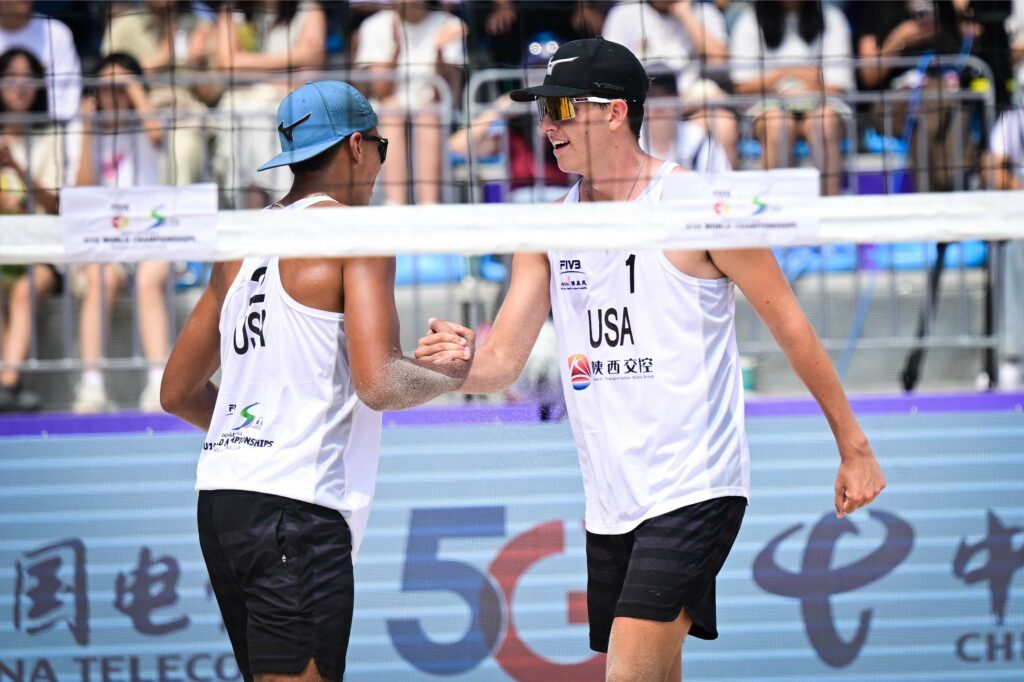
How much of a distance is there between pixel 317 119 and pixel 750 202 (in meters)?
1.23

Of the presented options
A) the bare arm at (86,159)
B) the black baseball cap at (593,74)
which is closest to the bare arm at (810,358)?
the black baseball cap at (593,74)

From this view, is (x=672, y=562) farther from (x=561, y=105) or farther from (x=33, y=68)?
(x=33, y=68)

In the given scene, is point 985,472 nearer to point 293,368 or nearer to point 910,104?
point 910,104

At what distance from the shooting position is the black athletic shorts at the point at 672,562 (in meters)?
3.30

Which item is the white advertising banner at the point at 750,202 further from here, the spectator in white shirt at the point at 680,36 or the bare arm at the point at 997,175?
the spectator in white shirt at the point at 680,36

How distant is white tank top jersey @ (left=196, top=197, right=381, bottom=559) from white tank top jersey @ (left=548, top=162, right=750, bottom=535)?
68cm

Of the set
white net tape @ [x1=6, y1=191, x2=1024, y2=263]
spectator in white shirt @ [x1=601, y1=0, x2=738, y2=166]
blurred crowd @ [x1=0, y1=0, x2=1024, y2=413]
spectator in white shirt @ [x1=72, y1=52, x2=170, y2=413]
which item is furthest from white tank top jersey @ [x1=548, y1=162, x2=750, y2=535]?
spectator in white shirt @ [x1=601, y1=0, x2=738, y2=166]

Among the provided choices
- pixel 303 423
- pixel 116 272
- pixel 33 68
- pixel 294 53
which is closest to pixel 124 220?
pixel 303 423

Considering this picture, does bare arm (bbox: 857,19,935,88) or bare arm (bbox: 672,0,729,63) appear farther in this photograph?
bare arm (bbox: 857,19,935,88)

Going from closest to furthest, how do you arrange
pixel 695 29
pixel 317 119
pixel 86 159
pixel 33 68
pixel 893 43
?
pixel 317 119 < pixel 86 159 < pixel 33 68 < pixel 695 29 < pixel 893 43

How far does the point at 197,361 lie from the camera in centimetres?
354

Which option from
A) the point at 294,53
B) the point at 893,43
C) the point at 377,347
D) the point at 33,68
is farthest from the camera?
the point at 893,43

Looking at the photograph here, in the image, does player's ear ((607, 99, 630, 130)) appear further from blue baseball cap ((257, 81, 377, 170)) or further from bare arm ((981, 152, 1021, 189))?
bare arm ((981, 152, 1021, 189))

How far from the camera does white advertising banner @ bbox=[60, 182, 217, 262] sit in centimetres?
352
